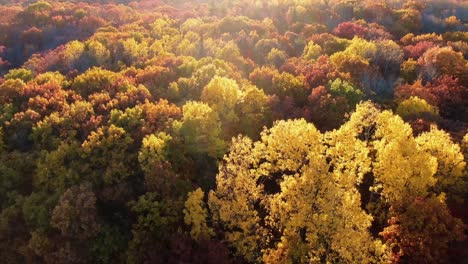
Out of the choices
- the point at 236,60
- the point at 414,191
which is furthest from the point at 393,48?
the point at 414,191

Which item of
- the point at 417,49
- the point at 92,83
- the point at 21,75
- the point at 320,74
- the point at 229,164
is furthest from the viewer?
the point at 417,49

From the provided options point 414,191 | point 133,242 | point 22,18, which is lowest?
point 22,18

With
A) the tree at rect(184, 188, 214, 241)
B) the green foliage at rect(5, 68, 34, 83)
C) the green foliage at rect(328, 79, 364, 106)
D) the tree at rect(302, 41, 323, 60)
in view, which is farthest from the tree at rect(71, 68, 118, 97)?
the tree at rect(302, 41, 323, 60)

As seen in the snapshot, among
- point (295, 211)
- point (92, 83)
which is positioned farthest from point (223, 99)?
point (295, 211)

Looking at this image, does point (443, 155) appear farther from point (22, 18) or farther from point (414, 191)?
point (22, 18)

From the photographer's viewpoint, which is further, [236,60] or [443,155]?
[236,60]

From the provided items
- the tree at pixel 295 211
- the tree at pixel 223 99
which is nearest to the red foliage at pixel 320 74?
the tree at pixel 223 99

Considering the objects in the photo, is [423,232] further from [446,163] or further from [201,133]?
[201,133]

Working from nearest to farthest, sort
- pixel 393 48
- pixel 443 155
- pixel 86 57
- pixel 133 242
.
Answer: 1. pixel 133 242
2. pixel 443 155
3. pixel 86 57
4. pixel 393 48
